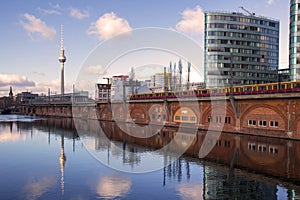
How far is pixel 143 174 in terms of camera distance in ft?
89.5

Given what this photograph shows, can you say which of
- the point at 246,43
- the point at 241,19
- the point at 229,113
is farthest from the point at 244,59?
the point at 229,113

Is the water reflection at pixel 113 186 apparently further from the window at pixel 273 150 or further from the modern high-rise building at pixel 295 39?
the modern high-rise building at pixel 295 39

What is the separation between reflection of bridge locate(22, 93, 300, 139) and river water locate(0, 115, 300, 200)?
5264mm

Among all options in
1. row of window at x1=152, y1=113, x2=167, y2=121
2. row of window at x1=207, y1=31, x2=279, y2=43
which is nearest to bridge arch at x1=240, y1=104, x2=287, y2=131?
row of window at x1=152, y1=113, x2=167, y2=121

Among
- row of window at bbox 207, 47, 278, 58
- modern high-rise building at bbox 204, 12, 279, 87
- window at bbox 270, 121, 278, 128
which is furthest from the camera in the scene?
row of window at bbox 207, 47, 278, 58

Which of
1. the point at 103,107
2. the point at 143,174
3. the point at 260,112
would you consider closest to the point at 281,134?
the point at 260,112

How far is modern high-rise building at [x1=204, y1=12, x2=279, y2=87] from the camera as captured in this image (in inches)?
3900

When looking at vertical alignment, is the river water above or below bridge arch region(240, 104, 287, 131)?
below

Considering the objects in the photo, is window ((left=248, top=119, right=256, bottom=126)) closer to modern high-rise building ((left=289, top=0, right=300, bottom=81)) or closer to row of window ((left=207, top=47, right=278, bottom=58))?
modern high-rise building ((left=289, top=0, right=300, bottom=81))

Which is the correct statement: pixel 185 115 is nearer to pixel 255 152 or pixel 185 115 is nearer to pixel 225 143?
pixel 225 143

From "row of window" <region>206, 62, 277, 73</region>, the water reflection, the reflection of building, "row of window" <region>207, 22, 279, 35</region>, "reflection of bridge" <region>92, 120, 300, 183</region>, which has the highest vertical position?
"row of window" <region>207, 22, 279, 35</region>

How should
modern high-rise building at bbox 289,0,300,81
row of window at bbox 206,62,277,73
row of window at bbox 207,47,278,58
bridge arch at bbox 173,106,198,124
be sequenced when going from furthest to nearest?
Result: row of window at bbox 206,62,277,73
row of window at bbox 207,47,278,58
modern high-rise building at bbox 289,0,300,81
bridge arch at bbox 173,106,198,124

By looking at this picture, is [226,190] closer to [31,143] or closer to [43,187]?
[43,187]

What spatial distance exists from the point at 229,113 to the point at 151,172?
105 ft
